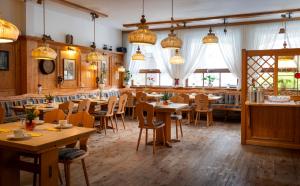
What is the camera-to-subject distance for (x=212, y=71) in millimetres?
9531

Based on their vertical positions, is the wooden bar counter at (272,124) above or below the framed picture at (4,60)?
below

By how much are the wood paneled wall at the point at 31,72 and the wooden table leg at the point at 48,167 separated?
461 centimetres

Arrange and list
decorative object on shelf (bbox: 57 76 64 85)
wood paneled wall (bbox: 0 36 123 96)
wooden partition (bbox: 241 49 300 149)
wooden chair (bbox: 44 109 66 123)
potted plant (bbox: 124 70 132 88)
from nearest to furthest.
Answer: wooden chair (bbox: 44 109 66 123) → wooden partition (bbox: 241 49 300 149) → wood paneled wall (bbox: 0 36 123 96) → decorative object on shelf (bbox: 57 76 64 85) → potted plant (bbox: 124 70 132 88)

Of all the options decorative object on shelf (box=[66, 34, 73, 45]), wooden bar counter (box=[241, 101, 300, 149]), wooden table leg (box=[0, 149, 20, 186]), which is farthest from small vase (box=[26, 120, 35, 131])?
decorative object on shelf (box=[66, 34, 73, 45])

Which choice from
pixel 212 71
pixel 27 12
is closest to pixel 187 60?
pixel 212 71

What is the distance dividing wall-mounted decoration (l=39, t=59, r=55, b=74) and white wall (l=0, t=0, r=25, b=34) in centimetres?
94

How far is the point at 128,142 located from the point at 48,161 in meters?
3.12

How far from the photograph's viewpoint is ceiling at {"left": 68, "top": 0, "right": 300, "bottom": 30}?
6590mm

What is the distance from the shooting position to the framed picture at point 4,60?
6516 millimetres

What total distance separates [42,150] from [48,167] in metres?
0.26

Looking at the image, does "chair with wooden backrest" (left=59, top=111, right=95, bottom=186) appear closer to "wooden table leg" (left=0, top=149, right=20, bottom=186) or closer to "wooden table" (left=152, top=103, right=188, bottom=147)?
"wooden table leg" (left=0, top=149, right=20, bottom=186)

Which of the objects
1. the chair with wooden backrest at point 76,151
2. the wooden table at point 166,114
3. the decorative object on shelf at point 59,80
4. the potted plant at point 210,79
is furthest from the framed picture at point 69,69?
the chair with wooden backrest at point 76,151

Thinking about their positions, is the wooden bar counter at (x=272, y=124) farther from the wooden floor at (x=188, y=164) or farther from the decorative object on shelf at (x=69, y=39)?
the decorative object on shelf at (x=69, y=39)

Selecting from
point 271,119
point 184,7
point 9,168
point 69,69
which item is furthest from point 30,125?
point 69,69
